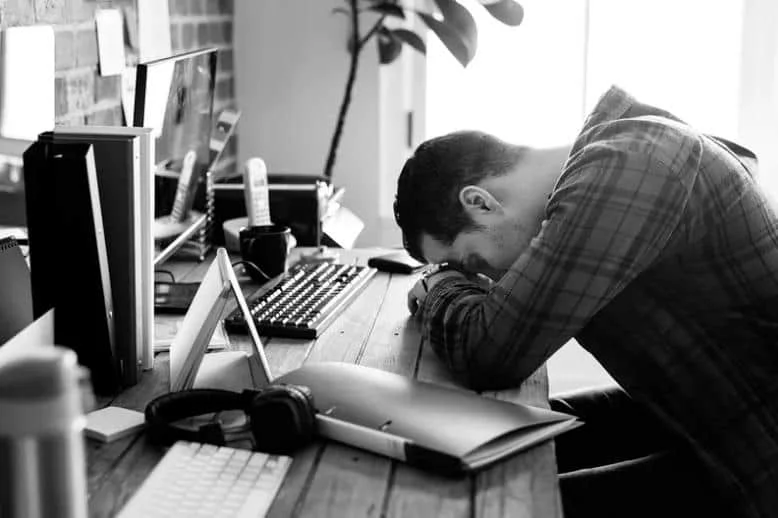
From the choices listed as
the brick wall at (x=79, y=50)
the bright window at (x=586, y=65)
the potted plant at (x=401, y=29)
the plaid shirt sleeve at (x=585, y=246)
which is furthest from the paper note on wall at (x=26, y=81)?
the bright window at (x=586, y=65)

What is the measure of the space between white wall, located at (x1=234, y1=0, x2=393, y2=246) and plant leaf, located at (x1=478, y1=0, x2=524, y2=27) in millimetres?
413

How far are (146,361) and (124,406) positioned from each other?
0.47ft

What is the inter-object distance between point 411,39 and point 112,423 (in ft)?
6.02

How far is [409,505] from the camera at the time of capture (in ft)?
3.44

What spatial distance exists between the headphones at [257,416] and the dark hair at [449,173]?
447 mm

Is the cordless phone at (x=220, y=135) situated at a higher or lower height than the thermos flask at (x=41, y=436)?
higher

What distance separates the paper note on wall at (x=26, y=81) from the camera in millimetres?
1685

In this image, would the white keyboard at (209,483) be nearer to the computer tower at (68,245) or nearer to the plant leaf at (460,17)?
the computer tower at (68,245)

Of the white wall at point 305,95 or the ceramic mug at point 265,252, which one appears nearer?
the ceramic mug at point 265,252

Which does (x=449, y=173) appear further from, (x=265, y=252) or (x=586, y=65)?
(x=586, y=65)

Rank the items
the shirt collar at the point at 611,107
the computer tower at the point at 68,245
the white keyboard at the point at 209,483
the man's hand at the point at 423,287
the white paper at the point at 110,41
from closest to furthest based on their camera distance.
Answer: the white keyboard at the point at 209,483
the computer tower at the point at 68,245
the shirt collar at the point at 611,107
the man's hand at the point at 423,287
the white paper at the point at 110,41

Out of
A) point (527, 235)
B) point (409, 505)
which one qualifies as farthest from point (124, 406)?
point (527, 235)

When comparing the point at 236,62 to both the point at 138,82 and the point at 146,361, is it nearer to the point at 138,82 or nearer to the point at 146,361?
the point at 138,82

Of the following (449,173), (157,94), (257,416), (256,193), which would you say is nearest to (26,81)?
(157,94)
